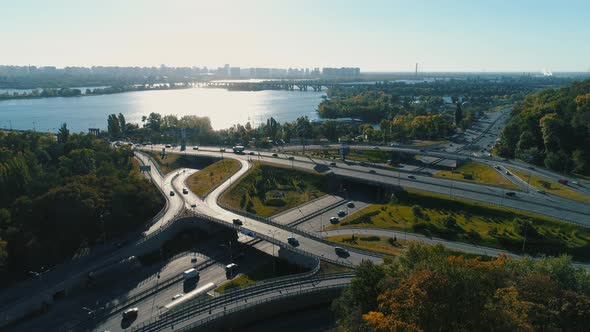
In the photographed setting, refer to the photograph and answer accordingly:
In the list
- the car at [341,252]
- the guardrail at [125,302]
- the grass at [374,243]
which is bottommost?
the guardrail at [125,302]

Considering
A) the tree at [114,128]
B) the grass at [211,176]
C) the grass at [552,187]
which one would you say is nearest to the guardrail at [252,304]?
the grass at [211,176]

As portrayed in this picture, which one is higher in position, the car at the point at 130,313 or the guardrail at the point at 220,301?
the guardrail at the point at 220,301

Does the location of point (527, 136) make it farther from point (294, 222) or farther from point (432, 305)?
point (432, 305)

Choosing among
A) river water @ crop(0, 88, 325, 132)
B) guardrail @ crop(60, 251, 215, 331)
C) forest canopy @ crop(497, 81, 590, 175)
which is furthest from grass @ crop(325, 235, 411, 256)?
river water @ crop(0, 88, 325, 132)

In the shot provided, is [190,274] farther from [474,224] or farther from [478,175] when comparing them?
[478,175]

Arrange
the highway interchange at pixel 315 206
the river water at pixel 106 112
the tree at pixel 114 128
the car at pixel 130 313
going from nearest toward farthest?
the car at pixel 130 313 < the highway interchange at pixel 315 206 < the tree at pixel 114 128 < the river water at pixel 106 112

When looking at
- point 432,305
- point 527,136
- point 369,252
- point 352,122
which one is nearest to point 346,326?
point 432,305

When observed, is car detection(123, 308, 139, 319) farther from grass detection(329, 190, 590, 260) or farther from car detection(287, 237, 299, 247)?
grass detection(329, 190, 590, 260)

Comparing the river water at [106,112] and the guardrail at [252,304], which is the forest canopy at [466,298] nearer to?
the guardrail at [252,304]
